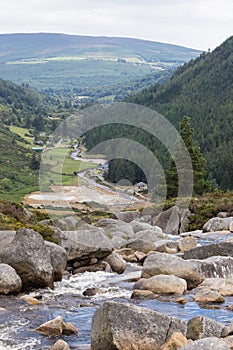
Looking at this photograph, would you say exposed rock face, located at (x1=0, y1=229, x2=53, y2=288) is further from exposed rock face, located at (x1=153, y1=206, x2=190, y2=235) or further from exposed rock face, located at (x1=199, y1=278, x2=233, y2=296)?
exposed rock face, located at (x1=153, y1=206, x2=190, y2=235)

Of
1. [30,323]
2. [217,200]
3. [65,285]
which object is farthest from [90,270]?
[217,200]

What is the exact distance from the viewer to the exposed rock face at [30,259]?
23.9 meters

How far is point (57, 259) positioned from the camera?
26.0m

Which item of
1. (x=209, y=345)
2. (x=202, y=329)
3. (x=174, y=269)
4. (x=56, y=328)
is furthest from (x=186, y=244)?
(x=209, y=345)

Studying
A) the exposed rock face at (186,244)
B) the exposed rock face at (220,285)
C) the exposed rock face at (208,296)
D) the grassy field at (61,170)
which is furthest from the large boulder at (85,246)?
the grassy field at (61,170)

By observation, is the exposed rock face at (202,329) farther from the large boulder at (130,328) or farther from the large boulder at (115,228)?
the large boulder at (115,228)

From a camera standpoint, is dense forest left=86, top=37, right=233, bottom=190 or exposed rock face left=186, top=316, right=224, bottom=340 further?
dense forest left=86, top=37, right=233, bottom=190

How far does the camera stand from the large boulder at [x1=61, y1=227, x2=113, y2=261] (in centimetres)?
2930

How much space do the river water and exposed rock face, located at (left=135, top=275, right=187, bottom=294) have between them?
0.66 m

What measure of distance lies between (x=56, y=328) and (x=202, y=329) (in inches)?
196

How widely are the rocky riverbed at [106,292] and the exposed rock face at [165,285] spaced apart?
0.14 ft

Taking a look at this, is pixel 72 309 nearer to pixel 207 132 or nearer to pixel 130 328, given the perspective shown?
pixel 130 328

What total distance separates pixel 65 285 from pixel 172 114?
162455 millimetres

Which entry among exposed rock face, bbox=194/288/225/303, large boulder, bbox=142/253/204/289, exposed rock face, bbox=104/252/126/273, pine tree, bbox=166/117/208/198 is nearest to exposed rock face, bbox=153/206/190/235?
pine tree, bbox=166/117/208/198
